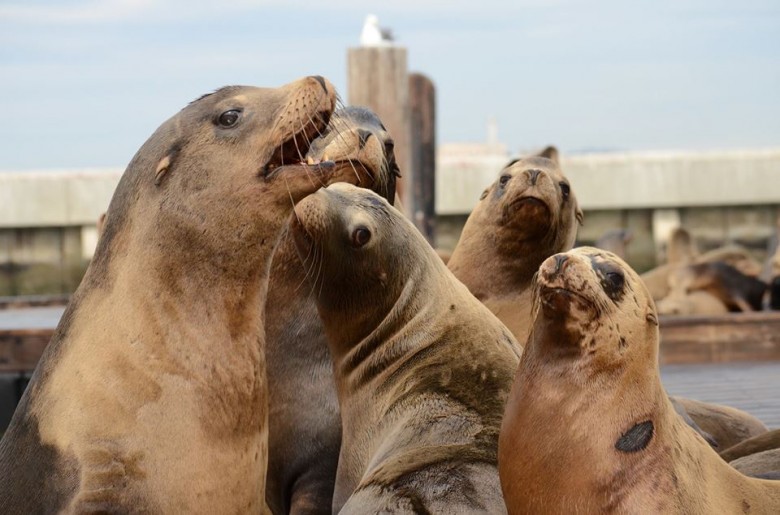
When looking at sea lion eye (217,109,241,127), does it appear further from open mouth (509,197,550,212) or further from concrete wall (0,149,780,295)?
concrete wall (0,149,780,295)

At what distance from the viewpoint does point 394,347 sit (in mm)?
5082

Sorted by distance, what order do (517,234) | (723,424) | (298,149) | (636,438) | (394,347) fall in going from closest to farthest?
(636,438) → (298,149) → (394,347) → (723,424) → (517,234)

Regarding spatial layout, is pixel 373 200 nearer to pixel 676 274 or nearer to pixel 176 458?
pixel 176 458

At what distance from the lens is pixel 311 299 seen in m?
5.48

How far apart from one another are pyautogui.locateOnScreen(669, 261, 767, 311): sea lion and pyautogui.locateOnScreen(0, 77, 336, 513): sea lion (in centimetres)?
1029

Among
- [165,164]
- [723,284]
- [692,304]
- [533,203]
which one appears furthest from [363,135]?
[723,284]

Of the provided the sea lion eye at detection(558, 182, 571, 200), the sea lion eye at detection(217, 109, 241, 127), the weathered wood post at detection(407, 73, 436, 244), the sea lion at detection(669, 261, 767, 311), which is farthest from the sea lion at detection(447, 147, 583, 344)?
the sea lion at detection(669, 261, 767, 311)

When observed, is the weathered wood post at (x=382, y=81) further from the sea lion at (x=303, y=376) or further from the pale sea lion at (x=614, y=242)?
the sea lion at (x=303, y=376)

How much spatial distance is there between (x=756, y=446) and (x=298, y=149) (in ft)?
6.70

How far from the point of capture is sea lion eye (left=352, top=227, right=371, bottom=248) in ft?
16.9

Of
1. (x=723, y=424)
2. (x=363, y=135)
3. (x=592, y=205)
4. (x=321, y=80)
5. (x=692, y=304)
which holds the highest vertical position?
(x=321, y=80)

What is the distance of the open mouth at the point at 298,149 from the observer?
4125mm

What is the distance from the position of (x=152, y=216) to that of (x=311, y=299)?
1413 mm

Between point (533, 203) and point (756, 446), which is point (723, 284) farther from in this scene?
point (756, 446)
